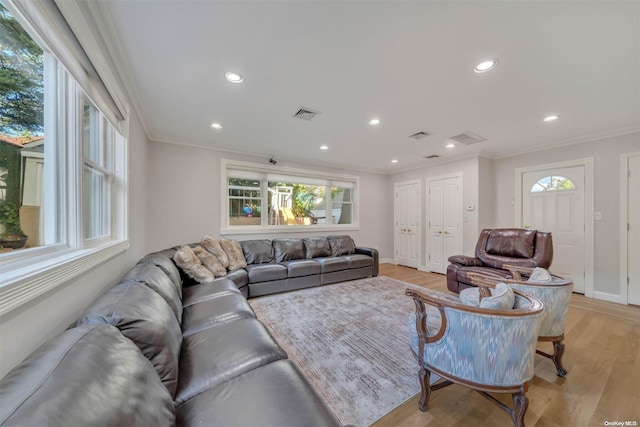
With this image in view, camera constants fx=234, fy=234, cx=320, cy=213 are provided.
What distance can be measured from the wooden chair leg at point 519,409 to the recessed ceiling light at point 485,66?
7.47ft

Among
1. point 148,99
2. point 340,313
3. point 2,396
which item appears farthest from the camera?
point 340,313

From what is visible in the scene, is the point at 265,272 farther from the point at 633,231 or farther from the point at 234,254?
the point at 633,231

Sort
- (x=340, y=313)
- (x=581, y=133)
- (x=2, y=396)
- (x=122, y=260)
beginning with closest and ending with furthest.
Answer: (x=2, y=396) → (x=122, y=260) → (x=340, y=313) → (x=581, y=133)

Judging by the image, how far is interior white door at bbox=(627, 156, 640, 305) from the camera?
3170mm

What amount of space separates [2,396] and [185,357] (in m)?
0.85

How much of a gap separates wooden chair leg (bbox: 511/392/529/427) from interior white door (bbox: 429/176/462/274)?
383cm

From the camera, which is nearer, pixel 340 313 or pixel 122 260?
pixel 122 260

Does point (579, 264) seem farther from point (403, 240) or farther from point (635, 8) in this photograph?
point (635, 8)

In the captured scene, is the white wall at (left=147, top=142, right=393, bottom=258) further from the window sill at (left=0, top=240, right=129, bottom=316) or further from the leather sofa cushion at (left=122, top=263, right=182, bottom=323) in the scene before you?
the window sill at (left=0, top=240, right=129, bottom=316)

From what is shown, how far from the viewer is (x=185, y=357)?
1.28 metres

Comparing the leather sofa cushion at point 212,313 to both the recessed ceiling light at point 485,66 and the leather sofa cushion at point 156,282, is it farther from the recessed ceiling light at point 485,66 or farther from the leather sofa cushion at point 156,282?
the recessed ceiling light at point 485,66

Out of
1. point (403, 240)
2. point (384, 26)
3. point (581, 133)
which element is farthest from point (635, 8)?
point (403, 240)

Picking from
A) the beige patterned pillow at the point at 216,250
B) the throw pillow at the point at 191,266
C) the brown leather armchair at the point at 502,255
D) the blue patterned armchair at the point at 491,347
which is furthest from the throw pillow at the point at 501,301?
the beige patterned pillow at the point at 216,250

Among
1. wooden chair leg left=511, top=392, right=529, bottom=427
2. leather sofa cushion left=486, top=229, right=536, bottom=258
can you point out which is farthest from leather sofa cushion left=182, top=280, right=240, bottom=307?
leather sofa cushion left=486, top=229, right=536, bottom=258
